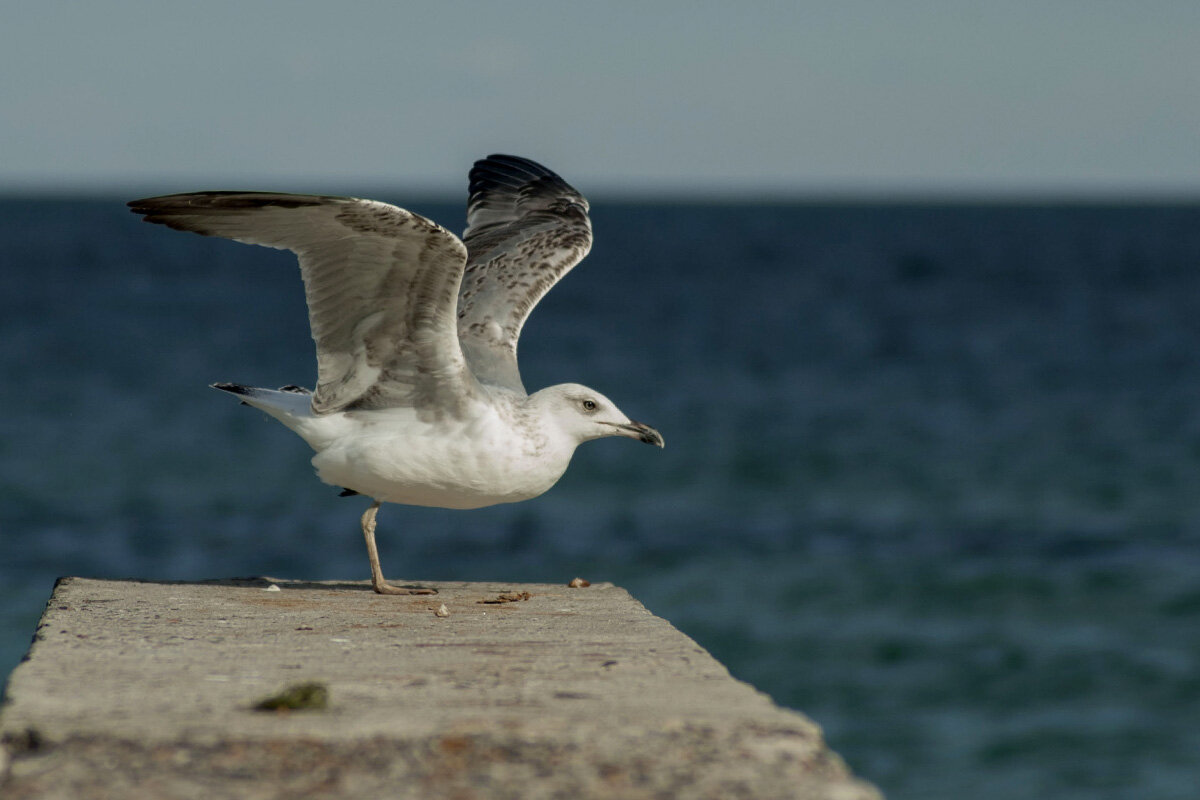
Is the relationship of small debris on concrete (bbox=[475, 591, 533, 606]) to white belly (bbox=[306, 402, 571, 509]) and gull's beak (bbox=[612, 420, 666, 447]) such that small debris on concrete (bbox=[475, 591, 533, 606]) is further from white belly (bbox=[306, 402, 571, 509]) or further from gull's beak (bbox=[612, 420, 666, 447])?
gull's beak (bbox=[612, 420, 666, 447])

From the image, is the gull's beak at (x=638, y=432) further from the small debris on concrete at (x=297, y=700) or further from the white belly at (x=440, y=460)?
the small debris on concrete at (x=297, y=700)

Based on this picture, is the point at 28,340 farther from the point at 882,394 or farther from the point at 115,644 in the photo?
the point at 115,644

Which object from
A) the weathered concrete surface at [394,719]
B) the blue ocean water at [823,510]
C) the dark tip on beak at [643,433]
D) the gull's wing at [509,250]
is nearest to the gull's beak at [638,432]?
the dark tip on beak at [643,433]

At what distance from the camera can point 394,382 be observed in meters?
6.42

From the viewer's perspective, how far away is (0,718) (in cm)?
340

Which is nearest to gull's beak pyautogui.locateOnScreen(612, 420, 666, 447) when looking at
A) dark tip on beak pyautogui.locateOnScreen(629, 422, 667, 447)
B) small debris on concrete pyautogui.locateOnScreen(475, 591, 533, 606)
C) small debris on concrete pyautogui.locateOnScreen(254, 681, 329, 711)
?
dark tip on beak pyautogui.locateOnScreen(629, 422, 667, 447)

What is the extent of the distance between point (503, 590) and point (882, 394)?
20595mm

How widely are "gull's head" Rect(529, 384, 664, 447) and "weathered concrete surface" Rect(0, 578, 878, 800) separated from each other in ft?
5.80

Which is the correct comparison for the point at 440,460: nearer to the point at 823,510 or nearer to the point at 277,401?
the point at 277,401

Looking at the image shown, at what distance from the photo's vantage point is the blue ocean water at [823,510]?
1095 cm

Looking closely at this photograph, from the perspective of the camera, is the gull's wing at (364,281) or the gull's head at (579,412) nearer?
the gull's wing at (364,281)

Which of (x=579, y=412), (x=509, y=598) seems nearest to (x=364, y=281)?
(x=579, y=412)

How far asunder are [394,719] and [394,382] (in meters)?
3.12

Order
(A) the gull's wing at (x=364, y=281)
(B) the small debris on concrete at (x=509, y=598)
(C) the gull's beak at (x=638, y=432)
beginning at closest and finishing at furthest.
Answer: (A) the gull's wing at (x=364, y=281)
(B) the small debris on concrete at (x=509, y=598)
(C) the gull's beak at (x=638, y=432)
